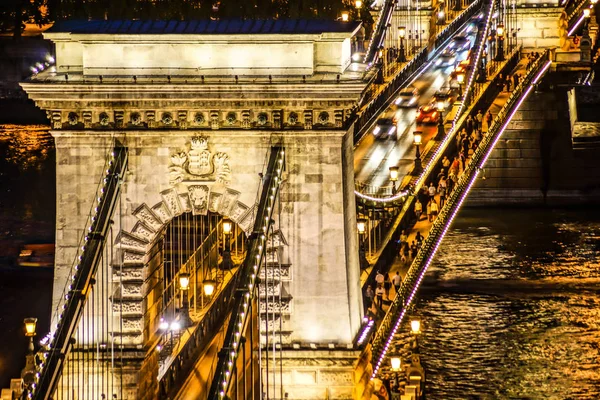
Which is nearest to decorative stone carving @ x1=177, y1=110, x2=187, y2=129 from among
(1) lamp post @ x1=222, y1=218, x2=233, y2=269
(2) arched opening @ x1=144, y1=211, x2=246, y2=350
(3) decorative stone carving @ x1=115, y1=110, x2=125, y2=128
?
(3) decorative stone carving @ x1=115, y1=110, x2=125, y2=128

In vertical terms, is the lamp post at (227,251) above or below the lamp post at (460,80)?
below

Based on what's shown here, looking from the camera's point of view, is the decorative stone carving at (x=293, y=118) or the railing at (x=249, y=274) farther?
the decorative stone carving at (x=293, y=118)

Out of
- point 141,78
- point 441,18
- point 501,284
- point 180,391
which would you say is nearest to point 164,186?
point 141,78

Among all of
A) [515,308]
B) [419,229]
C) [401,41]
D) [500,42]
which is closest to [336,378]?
[419,229]

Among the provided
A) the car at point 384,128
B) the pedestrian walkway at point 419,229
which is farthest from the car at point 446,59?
the pedestrian walkway at point 419,229

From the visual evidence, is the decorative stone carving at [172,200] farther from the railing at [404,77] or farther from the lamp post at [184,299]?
the railing at [404,77]

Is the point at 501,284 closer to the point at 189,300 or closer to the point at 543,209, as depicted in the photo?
the point at 543,209

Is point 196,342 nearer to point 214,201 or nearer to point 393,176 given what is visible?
point 214,201
